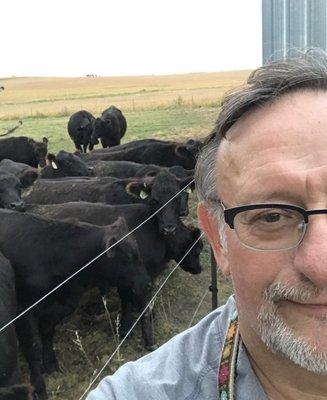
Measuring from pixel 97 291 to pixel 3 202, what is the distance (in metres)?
2.97

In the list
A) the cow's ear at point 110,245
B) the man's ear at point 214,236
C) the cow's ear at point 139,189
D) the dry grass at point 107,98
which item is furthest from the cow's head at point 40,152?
the man's ear at point 214,236

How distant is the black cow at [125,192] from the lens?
7.55 m

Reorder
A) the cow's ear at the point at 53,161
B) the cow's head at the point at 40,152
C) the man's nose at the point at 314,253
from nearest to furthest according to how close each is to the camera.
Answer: the man's nose at the point at 314,253 → the cow's ear at the point at 53,161 → the cow's head at the point at 40,152

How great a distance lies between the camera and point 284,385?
5.09 feet

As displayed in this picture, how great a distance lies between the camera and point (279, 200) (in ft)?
4.73

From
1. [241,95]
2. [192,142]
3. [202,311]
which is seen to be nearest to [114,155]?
[192,142]

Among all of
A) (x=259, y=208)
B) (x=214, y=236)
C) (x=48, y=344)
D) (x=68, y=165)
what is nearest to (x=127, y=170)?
(x=68, y=165)

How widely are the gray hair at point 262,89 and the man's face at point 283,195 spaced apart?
0.09ft

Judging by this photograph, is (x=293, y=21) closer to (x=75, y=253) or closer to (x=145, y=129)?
(x=75, y=253)

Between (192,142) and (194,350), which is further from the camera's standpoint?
(192,142)

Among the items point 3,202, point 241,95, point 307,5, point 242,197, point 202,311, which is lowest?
point 202,311

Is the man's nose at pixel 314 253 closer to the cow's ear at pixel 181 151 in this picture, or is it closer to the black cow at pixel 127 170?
the black cow at pixel 127 170

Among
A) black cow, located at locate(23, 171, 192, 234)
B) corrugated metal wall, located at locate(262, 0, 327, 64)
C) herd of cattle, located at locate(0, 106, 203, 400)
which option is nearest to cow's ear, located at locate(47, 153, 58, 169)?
black cow, located at locate(23, 171, 192, 234)

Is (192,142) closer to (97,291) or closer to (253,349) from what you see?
(97,291)
